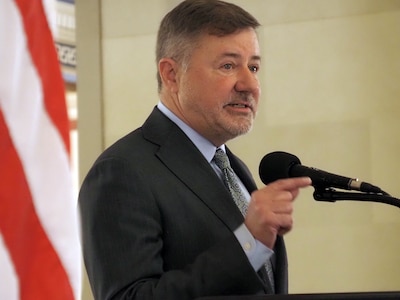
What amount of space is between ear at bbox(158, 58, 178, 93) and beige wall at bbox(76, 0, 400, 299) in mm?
2275

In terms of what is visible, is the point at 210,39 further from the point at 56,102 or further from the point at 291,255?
the point at 291,255

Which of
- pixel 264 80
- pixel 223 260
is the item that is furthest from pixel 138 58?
pixel 223 260

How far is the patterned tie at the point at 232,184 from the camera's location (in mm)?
2486

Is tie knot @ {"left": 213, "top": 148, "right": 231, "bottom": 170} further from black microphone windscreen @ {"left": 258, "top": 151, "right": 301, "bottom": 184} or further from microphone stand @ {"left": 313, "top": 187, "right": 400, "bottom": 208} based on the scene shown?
microphone stand @ {"left": 313, "top": 187, "right": 400, "bottom": 208}

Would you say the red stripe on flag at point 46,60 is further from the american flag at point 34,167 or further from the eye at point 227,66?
the eye at point 227,66

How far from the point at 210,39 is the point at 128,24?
2.83m

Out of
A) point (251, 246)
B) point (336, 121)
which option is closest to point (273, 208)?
point (251, 246)

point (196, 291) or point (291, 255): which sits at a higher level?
point (196, 291)

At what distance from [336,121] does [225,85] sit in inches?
96.3

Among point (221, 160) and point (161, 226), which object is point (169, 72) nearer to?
point (221, 160)

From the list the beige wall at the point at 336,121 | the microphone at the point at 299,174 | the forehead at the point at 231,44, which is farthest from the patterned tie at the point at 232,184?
the beige wall at the point at 336,121

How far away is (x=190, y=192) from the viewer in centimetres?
239

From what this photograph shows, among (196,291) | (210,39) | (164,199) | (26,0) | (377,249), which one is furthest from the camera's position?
(377,249)

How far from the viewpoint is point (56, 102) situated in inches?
62.5
